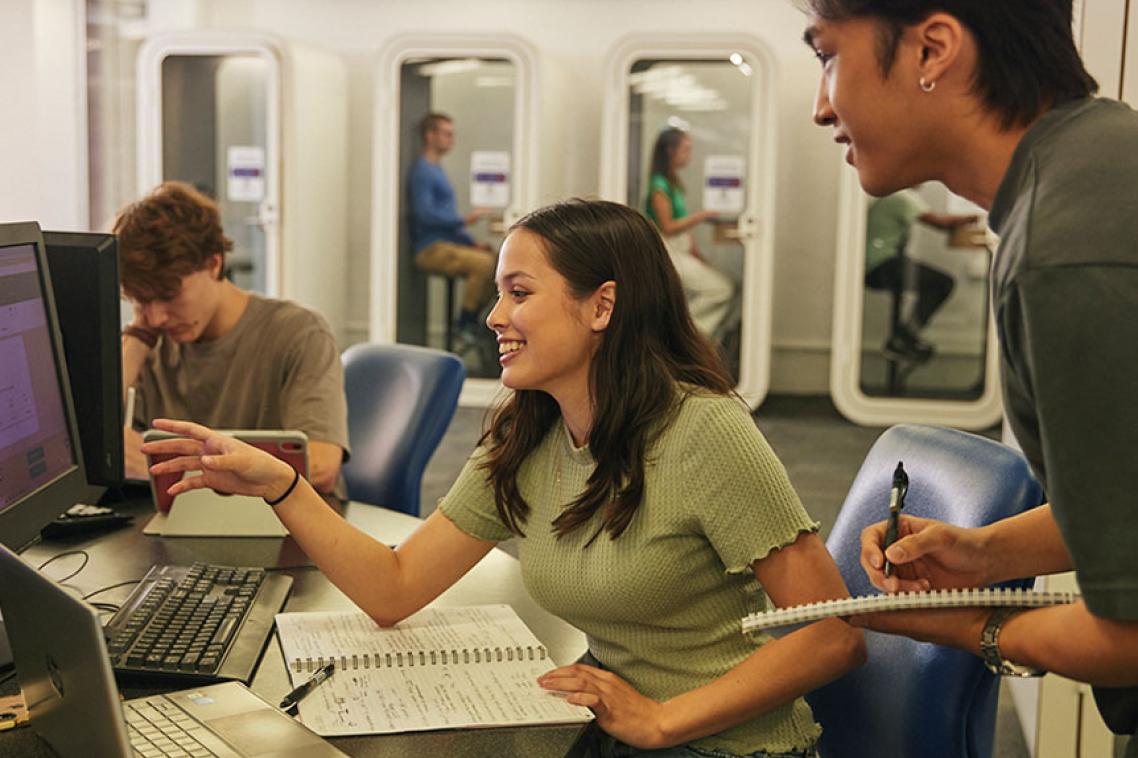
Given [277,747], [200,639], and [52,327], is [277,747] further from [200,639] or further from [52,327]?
[52,327]

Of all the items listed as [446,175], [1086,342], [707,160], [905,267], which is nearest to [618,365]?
[1086,342]

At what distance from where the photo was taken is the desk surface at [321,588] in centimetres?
122

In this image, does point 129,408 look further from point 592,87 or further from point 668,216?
point 592,87

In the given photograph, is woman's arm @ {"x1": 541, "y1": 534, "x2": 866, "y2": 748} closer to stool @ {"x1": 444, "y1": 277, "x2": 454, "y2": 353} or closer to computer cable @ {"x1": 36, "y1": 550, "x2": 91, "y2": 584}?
computer cable @ {"x1": 36, "y1": 550, "x2": 91, "y2": 584}

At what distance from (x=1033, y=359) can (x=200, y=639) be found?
3.20 feet

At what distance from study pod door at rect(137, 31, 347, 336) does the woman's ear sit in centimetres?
531

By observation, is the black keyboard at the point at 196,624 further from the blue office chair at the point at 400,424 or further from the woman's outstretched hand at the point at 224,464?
the blue office chair at the point at 400,424

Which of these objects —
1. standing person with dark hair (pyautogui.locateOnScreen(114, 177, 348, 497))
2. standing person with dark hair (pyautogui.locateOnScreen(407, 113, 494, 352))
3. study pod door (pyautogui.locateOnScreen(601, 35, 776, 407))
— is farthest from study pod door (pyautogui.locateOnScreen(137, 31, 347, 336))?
standing person with dark hair (pyautogui.locateOnScreen(114, 177, 348, 497))

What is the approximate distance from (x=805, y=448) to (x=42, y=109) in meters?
3.86

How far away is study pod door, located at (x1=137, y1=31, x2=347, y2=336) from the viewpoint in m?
6.56

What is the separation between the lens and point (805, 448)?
6070 mm

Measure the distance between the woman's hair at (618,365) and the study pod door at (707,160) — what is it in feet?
16.0

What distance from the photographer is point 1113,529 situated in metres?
0.89

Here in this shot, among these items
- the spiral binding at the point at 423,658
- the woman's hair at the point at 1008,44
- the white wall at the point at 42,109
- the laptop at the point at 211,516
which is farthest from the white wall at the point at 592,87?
the woman's hair at the point at 1008,44
